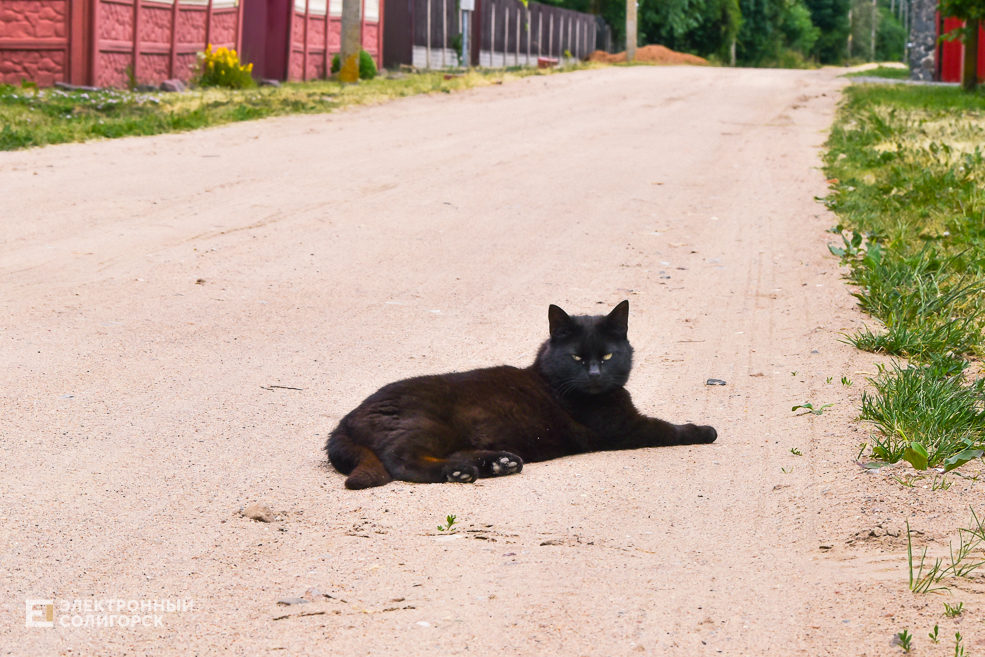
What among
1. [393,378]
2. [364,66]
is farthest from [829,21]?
[393,378]

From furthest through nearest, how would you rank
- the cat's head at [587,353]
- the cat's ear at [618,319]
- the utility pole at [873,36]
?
the utility pole at [873,36] → the cat's ear at [618,319] → the cat's head at [587,353]

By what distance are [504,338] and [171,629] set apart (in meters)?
3.67

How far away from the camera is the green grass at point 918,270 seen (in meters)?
4.20

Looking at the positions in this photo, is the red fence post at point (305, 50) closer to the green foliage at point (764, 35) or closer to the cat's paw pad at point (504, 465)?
the cat's paw pad at point (504, 465)

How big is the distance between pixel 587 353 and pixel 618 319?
29cm

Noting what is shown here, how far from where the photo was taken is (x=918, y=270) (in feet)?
21.8

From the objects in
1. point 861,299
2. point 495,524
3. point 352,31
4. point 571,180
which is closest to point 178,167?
point 571,180

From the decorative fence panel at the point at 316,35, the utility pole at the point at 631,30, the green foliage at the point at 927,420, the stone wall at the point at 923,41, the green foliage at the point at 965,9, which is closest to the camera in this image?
the green foliage at the point at 927,420

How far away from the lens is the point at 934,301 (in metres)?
6.02

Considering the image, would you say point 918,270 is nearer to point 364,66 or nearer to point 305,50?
point 364,66

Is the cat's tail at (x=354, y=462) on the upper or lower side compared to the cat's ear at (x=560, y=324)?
lower

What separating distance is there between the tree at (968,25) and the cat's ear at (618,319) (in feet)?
59.9

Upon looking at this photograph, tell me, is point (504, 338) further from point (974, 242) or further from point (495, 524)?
point (974, 242)

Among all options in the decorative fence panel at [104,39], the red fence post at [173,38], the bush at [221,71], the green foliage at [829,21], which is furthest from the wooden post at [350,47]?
the green foliage at [829,21]
